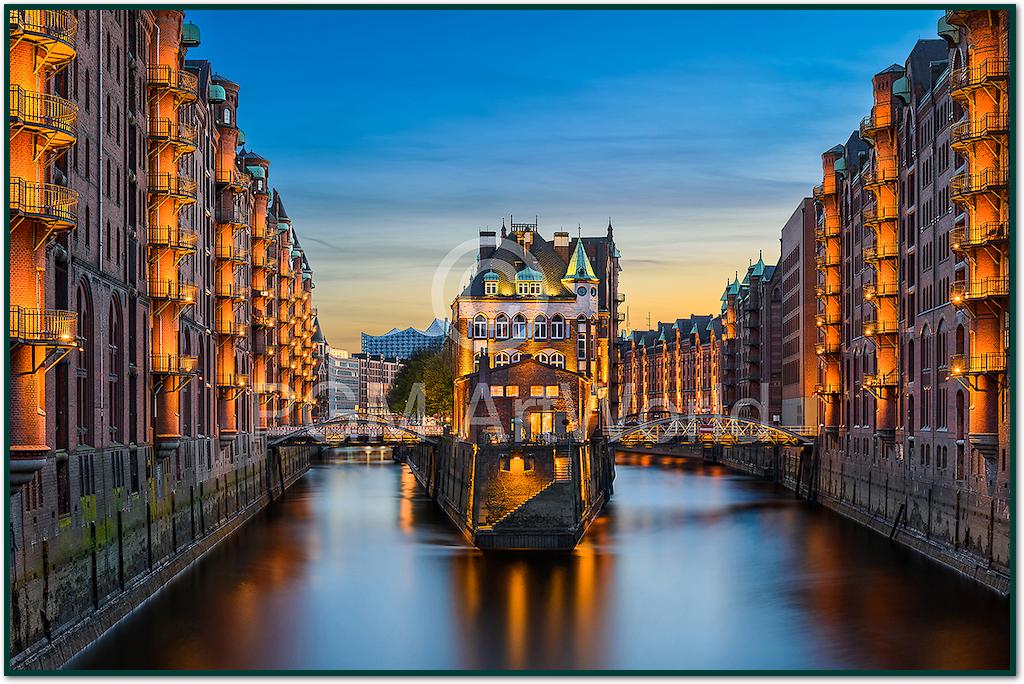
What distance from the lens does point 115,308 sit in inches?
1916

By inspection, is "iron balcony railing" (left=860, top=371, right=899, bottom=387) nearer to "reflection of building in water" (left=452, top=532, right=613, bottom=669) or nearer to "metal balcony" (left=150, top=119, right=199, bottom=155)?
"reflection of building in water" (left=452, top=532, right=613, bottom=669)

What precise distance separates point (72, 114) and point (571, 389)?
55987 millimetres

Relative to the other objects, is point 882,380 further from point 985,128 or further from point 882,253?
point 985,128

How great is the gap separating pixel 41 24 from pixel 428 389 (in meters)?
108

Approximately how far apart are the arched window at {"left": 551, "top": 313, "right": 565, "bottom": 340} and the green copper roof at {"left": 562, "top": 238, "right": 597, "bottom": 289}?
4.23 m

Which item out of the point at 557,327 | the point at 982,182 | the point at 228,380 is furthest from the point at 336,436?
the point at 982,182

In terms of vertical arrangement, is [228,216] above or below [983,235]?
above

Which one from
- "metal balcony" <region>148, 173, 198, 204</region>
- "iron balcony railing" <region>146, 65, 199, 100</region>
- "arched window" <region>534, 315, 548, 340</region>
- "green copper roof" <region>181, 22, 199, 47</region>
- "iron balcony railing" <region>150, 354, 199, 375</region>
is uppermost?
"green copper roof" <region>181, 22, 199, 47</region>

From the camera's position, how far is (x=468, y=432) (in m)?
86.2

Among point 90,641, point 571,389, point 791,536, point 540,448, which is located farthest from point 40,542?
point 571,389

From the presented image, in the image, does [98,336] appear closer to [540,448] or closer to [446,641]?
[446,641]

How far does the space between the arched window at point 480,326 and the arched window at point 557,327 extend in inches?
220

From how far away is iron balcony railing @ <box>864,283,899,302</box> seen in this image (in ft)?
236

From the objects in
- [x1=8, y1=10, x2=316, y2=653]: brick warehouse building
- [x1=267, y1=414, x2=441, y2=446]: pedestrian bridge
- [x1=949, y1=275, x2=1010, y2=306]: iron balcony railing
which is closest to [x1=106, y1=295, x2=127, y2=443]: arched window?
[x1=8, y1=10, x2=316, y2=653]: brick warehouse building
